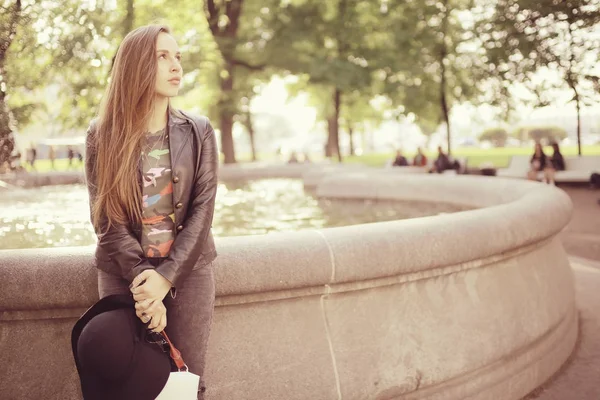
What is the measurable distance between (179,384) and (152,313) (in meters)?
0.28

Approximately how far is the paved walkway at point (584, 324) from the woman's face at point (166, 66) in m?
3.01

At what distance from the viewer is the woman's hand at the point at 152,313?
2.37 meters

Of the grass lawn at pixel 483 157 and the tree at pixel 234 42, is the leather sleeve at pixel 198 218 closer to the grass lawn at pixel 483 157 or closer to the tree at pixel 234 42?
the tree at pixel 234 42

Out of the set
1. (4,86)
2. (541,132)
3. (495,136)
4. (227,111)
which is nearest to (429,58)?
(227,111)

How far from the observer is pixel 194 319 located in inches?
102

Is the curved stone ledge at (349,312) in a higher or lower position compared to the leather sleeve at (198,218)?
lower

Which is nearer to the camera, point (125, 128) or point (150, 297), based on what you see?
point (150, 297)

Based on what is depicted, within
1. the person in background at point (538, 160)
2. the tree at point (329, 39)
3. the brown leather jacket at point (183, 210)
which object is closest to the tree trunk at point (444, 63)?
the tree at point (329, 39)

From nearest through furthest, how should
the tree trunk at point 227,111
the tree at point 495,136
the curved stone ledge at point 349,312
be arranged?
the curved stone ledge at point 349,312
the tree trunk at point 227,111
the tree at point 495,136

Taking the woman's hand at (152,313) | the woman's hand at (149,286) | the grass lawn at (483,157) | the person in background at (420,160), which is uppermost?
the woman's hand at (149,286)

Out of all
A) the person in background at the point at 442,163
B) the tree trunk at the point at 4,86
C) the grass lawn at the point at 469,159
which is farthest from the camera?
the grass lawn at the point at 469,159

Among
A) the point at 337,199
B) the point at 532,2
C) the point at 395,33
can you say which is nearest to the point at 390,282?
the point at 337,199

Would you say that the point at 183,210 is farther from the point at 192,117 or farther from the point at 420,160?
the point at 420,160

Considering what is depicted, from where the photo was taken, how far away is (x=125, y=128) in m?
2.53
